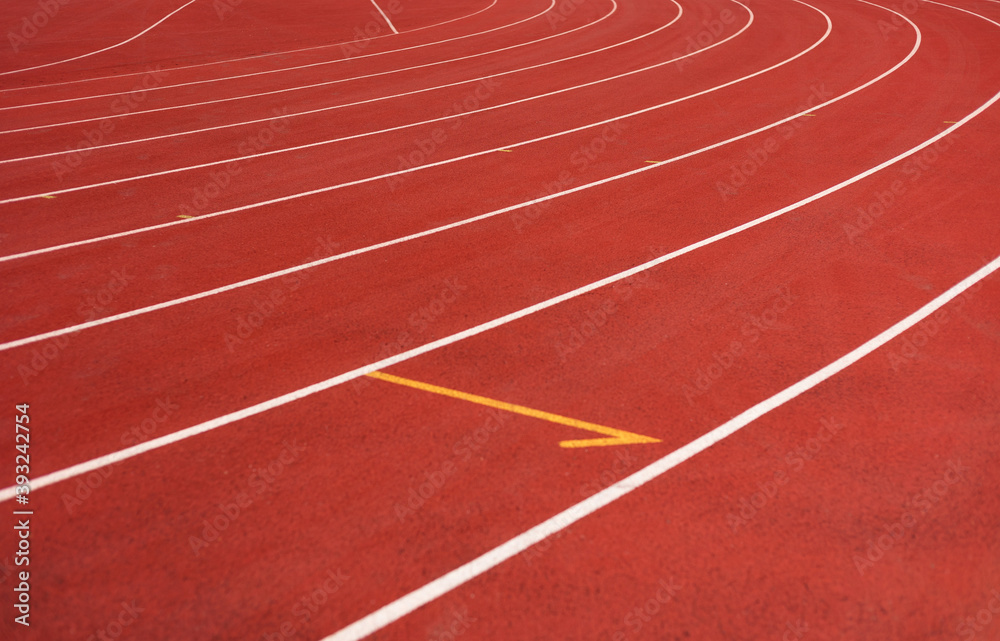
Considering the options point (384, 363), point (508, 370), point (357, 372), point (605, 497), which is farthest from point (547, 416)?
point (357, 372)

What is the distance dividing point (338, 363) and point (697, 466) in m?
2.65

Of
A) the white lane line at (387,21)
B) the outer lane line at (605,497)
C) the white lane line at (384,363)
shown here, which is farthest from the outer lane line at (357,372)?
the white lane line at (387,21)

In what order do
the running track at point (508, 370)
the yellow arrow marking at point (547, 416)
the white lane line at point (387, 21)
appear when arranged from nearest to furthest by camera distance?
the running track at point (508, 370), the yellow arrow marking at point (547, 416), the white lane line at point (387, 21)

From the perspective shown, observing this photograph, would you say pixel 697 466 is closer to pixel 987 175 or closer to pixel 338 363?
pixel 338 363

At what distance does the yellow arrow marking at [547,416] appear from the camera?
465cm

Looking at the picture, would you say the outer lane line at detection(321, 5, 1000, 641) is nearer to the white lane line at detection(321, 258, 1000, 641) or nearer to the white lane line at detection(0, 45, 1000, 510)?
the white lane line at detection(321, 258, 1000, 641)

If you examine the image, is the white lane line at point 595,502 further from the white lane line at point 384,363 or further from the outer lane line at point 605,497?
the white lane line at point 384,363

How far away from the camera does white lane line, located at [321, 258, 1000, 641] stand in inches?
141

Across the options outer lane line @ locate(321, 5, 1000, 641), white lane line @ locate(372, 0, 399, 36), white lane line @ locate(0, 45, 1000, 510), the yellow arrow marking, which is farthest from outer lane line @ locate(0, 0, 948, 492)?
white lane line @ locate(372, 0, 399, 36)

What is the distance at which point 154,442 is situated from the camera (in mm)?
4695

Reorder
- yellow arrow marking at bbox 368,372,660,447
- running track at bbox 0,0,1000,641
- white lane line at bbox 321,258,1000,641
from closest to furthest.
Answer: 1. white lane line at bbox 321,258,1000,641
2. running track at bbox 0,0,1000,641
3. yellow arrow marking at bbox 368,372,660,447

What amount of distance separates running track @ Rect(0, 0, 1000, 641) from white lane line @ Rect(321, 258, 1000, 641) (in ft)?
0.07

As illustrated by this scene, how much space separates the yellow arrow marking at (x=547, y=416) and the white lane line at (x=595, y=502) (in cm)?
27

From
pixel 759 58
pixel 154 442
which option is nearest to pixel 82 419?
pixel 154 442
